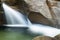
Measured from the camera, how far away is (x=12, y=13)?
19.9 ft

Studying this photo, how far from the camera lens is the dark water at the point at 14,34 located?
4.80 m

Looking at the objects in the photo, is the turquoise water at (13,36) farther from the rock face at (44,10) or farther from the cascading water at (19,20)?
the rock face at (44,10)

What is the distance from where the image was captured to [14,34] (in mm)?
Result: 5148

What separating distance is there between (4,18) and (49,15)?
1651 millimetres

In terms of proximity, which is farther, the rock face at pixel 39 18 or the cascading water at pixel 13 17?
the cascading water at pixel 13 17

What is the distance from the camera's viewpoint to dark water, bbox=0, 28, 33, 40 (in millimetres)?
4801

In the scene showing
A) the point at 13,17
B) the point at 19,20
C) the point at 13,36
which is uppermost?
the point at 13,17

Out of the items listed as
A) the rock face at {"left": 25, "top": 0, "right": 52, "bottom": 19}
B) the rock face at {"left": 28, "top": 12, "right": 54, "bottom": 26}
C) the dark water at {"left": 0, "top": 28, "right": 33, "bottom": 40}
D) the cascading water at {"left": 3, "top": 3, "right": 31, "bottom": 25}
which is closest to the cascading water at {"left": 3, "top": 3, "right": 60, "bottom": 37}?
the cascading water at {"left": 3, "top": 3, "right": 31, "bottom": 25}

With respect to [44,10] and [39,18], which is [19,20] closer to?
[39,18]

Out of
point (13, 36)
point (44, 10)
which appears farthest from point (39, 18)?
point (13, 36)

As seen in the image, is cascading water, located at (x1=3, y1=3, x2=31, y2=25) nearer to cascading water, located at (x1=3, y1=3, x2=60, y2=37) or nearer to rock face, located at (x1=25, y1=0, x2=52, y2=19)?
cascading water, located at (x1=3, y1=3, x2=60, y2=37)

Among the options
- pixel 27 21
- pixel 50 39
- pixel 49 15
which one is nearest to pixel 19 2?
pixel 27 21

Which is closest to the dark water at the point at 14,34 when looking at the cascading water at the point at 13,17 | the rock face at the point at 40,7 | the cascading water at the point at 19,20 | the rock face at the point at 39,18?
the cascading water at the point at 19,20

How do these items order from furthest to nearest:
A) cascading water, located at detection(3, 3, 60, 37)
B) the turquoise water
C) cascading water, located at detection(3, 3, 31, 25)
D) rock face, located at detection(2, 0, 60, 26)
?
cascading water, located at detection(3, 3, 31, 25) → cascading water, located at detection(3, 3, 60, 37) → rock face, located at detection(2, 0, 60, 26) → the turquoise water
